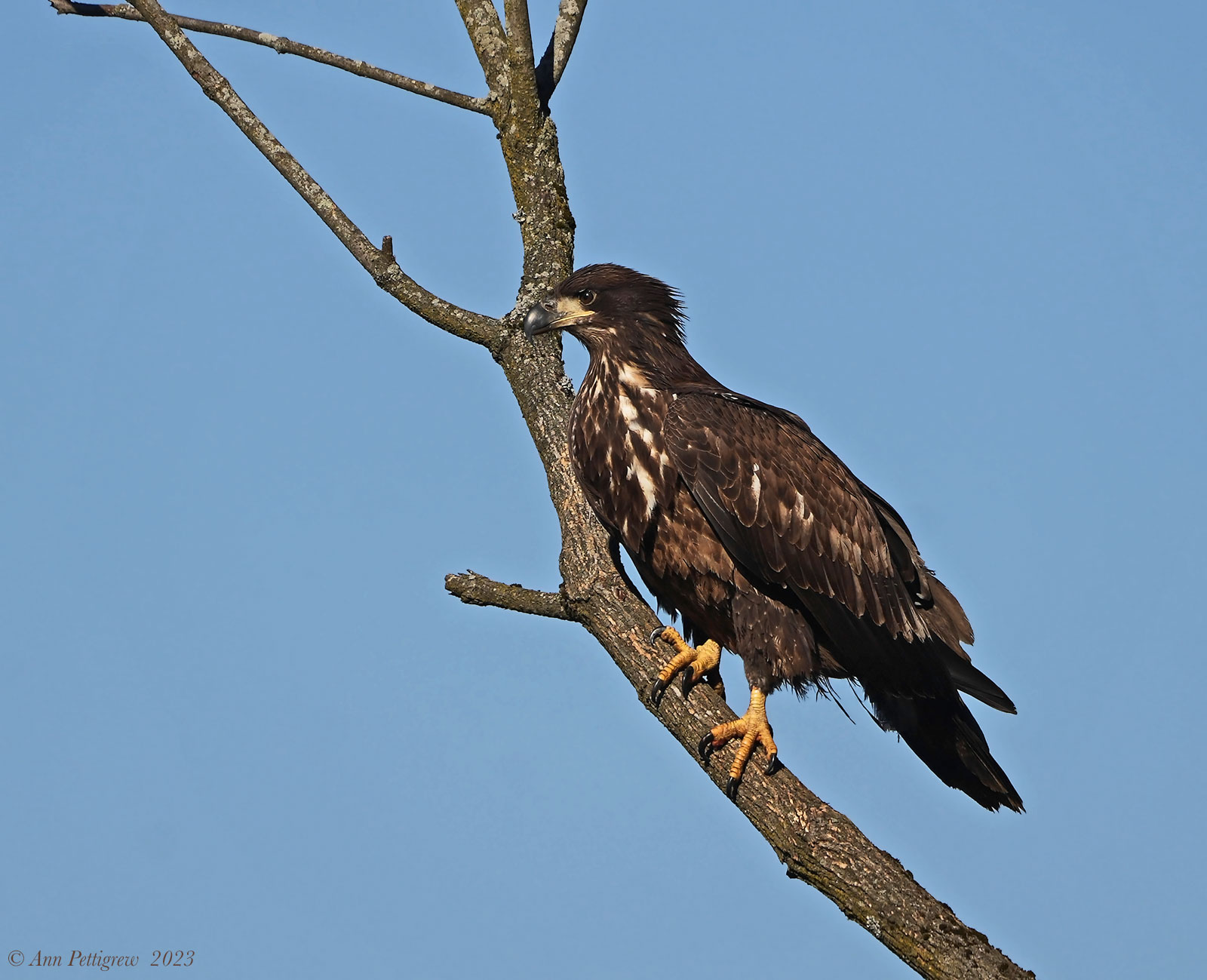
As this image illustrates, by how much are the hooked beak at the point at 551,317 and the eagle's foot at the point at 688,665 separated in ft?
5.73

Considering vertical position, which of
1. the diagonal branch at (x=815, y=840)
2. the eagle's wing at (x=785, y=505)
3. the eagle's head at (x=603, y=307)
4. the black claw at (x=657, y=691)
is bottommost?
the diagonal branch at (x=815, y=840)

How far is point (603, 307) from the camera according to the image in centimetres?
620

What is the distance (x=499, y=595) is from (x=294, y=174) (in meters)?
2.81

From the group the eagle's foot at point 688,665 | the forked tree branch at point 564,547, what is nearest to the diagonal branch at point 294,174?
the forked tree branch at point 564,547

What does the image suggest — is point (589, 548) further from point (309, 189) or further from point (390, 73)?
point (390, 73)

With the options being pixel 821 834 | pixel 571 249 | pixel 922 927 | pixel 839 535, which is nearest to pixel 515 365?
pixel 571 249

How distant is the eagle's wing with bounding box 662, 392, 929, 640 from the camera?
552cm

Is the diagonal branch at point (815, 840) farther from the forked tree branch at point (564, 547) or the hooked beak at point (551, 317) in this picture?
the hooked beak at point (551, 317)

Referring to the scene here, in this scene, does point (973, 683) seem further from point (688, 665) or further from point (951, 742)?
point (688, 665)

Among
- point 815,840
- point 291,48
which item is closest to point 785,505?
point 815,840

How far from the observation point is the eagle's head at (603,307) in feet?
20.2

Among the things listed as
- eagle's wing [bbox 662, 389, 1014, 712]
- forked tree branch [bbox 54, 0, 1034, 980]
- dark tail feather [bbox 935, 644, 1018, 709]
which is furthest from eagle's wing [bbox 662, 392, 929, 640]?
forked tree branch [bbox 54, 0, 1034, 980]

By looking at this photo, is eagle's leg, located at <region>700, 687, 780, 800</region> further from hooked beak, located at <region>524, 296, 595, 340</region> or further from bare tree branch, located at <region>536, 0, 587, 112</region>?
bare tree branch, located at <region>536, 0, 587, 112</region>

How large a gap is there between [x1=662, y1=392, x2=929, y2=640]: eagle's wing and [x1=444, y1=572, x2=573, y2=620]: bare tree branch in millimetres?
921
